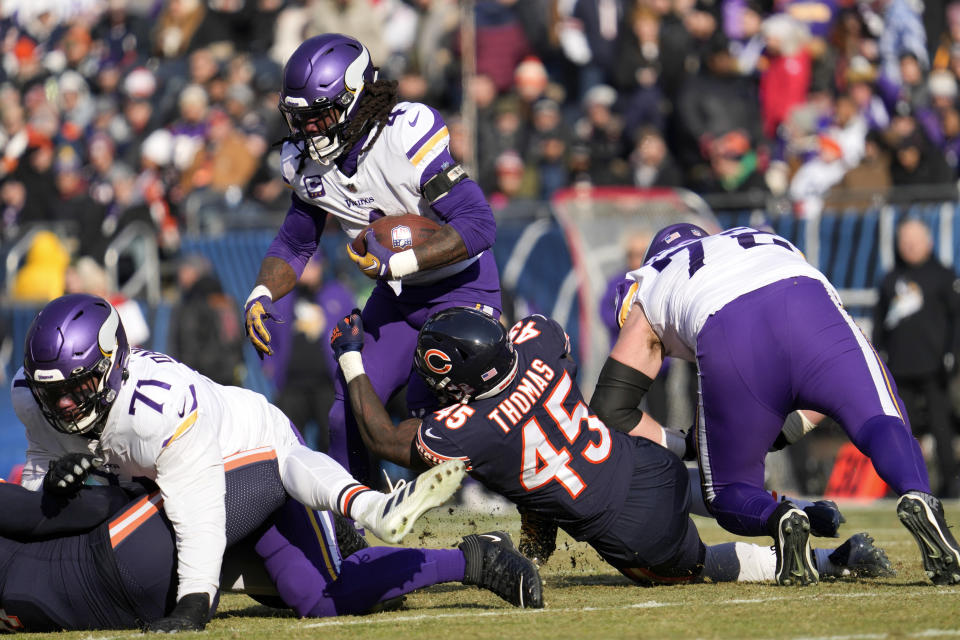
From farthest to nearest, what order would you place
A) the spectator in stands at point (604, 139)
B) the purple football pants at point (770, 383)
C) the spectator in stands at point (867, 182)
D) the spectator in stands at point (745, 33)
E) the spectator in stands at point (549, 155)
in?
1. the spectator in stands at point (549, 155)
2. the spectator in stands at point (745, 33)
3. the spectator in stands at point (604, 139)
4. the spectator in stands at point (867, 182)
5. the purple football pants at point (770, 383)

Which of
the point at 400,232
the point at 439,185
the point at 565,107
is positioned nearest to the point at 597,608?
Answer: the point at 400,232

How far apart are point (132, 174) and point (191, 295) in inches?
174

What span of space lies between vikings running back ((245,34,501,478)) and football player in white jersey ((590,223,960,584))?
821 mm

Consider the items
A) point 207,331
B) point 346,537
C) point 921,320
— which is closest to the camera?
point 346,537

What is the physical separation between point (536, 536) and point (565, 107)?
8871 millimetres

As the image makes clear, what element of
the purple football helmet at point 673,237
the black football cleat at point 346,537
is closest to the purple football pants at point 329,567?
the black football cleat at point 346,537

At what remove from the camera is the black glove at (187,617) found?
16.7ft

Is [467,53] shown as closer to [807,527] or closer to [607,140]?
[607,140]

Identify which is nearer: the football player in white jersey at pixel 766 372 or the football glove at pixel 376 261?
the football player in white jersey at pixel 766 372

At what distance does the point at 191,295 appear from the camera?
42.0 ft

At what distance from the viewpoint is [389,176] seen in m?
6.45

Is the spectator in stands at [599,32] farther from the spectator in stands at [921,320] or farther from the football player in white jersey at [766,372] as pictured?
the football player in white jersey at [766,372]

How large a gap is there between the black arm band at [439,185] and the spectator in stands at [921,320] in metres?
5.48

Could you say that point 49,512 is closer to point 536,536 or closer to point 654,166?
point 536,536
